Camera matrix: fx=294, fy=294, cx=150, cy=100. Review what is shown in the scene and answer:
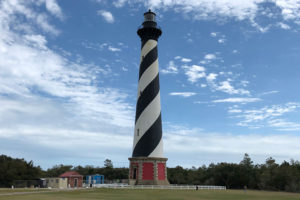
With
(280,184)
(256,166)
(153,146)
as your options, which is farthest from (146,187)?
(256,166)

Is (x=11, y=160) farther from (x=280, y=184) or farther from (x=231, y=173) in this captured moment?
(x=280, y=184)

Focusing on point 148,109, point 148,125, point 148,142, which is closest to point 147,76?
point 148,109

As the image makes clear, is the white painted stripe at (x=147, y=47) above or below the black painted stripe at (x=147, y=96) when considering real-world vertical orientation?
above

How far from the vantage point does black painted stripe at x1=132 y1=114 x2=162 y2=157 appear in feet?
127

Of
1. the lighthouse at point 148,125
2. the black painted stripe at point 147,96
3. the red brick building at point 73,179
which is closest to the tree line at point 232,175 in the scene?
the red brick building at point 73,179

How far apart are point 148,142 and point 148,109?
4.41m

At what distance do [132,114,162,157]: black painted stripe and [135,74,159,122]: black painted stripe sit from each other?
106 inches

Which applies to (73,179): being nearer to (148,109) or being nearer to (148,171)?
(148,171)

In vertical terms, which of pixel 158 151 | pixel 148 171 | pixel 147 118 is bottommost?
pixel 148 171

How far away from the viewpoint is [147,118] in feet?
129

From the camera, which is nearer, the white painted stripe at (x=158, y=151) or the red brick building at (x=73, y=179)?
the white painted stripe at (x=158, y=151)

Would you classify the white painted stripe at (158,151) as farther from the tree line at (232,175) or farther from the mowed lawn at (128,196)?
the tree line at (232,175)

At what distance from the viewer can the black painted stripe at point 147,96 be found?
1571 inches

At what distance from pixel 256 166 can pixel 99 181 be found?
3451cm
